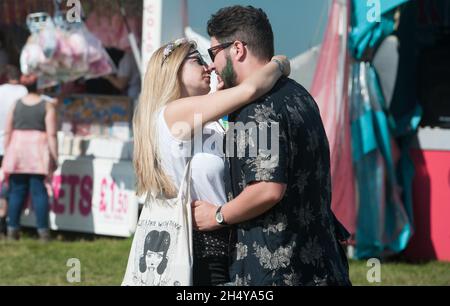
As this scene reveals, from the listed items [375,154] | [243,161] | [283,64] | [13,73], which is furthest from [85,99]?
[243,161]

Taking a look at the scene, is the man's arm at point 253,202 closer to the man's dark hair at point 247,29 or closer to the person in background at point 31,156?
the man's dark hair at point 247,29

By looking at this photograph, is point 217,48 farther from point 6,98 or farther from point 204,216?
point 6,98

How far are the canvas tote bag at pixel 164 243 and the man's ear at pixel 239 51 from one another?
41cm

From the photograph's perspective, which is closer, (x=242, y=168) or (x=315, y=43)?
(x=242, y=168)

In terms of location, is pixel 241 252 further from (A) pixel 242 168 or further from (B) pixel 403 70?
(B) pixel 403 70

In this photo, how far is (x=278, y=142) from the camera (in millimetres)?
3109

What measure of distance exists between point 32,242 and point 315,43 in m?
3.40

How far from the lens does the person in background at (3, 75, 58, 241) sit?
8773 millimetres

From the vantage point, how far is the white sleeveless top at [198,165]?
3334 millimetres

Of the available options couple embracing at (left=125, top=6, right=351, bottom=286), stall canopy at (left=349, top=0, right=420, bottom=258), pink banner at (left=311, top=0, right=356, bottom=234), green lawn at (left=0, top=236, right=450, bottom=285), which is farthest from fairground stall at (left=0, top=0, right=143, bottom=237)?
couple embracing at (left=125, top=6, right=351, bottom=286)

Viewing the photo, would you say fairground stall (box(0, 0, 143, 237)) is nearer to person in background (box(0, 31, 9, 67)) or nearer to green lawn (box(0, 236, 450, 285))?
person in background (box(0, 31, 9, 67))

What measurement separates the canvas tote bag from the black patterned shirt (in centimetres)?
17
